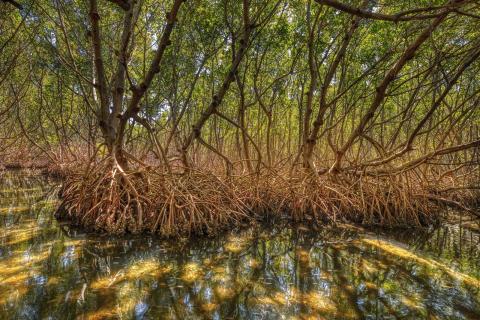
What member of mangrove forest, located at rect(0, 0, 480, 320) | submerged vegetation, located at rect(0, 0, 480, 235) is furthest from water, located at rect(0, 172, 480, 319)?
submerged vegetation, located at rect(0, 0, 480, 235)

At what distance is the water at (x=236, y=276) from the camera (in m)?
2.42

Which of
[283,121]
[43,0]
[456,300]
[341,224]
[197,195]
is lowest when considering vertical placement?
[456,300]

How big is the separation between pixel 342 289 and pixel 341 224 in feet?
8.96

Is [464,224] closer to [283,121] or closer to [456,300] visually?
[456,300]

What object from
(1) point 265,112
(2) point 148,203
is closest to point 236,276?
(2) point 148,203

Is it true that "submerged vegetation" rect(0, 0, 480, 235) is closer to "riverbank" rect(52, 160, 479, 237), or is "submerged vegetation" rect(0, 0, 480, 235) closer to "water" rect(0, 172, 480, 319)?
"riverbank" rect(52, 160, 479, 237)

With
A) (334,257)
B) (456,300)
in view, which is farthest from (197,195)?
(456,300)

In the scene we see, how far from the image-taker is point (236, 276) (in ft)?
10.2

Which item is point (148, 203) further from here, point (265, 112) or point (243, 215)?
point (265, 112)

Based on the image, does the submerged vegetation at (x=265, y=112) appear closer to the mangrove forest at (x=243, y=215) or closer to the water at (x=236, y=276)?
the mangrove forest at (x=243, y=215)

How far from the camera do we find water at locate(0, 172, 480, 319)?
7.93ft

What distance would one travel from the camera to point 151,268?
3.17 m

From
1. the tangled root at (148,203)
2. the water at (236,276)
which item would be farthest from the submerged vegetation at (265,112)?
the water at (236,276)

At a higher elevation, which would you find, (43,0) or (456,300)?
(43,0)
